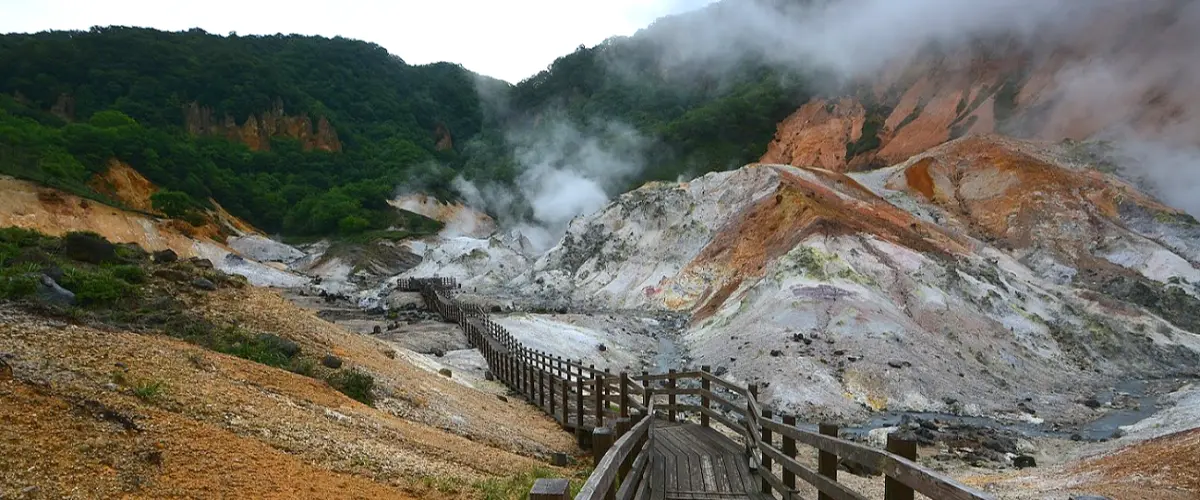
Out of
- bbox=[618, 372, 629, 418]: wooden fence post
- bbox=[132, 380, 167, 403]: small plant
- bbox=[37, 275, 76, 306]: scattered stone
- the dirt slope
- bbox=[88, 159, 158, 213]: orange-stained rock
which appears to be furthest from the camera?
bbox=[88, 159, 158, 213]: orange-stained rock

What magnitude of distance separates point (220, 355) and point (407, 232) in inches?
3096

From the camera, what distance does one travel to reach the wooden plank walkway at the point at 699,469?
243 inches

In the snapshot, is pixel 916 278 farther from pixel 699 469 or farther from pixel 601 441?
pixel 601 441

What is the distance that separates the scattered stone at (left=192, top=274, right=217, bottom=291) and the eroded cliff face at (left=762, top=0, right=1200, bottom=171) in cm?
4834

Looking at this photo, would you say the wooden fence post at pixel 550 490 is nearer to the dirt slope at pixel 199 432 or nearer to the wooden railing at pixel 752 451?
the wooden railing at pixel 752 451

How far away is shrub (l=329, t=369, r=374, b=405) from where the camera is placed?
9.41 m

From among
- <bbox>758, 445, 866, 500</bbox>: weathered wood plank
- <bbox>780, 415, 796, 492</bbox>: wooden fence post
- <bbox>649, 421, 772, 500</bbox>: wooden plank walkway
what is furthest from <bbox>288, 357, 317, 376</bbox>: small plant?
<bbox>758, 445, 866, 500</bbox>: weathered wood plank

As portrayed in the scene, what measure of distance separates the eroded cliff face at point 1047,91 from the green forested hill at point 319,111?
79.3ft

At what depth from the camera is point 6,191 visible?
138 feet

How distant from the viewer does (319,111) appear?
401 ft

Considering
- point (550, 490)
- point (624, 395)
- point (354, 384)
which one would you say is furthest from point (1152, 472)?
point (354, 384)

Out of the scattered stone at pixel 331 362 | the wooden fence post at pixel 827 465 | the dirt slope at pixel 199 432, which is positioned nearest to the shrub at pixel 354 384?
the dirt slope at pixel 199 432

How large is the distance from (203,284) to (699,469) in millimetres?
9452

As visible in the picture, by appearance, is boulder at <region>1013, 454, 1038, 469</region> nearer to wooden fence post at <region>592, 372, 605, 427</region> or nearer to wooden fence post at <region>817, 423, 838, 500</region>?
wooden fence post at <region>592, 372, 605, 427</region>
